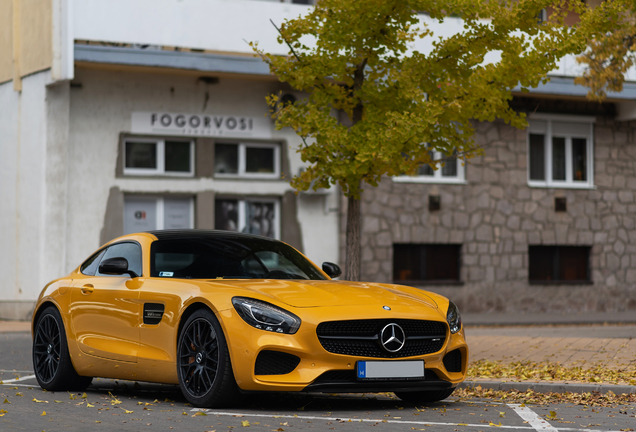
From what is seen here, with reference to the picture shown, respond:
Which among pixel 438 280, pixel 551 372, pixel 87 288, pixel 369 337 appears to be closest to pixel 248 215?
pixel 438 280

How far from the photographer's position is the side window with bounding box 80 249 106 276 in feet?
27.8

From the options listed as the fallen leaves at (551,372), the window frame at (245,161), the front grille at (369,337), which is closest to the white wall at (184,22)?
the window frame at (245,161)

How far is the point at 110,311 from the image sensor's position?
7.78 meters

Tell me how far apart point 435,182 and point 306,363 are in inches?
622

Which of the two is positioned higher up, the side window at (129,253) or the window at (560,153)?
the window at (560,153)

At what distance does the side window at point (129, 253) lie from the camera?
312 inches

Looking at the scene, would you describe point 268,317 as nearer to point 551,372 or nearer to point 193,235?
point 193,235

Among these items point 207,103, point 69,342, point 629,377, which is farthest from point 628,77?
point 69,342

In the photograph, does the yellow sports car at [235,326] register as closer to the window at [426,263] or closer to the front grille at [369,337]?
the front grille at [369,337]

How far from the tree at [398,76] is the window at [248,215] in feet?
29.1

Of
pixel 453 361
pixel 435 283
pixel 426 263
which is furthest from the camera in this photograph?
pixel 426 263

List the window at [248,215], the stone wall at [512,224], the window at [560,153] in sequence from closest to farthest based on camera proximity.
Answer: the window at [248,215] → the stone wall at [512,224] → the window at [560,153]

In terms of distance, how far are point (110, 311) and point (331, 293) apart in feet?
6.49

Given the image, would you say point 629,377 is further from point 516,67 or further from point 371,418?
point 516,67
